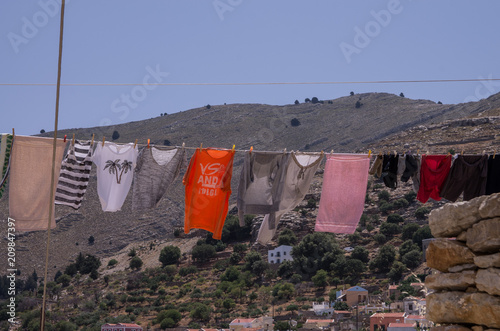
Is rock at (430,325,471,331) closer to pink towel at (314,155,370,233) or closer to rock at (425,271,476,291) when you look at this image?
rock at (425,271,476,291)

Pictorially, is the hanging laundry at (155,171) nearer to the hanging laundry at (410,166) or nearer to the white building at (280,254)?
the hanging laundry at (410,166)

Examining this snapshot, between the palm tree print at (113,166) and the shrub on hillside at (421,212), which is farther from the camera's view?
the shrub on hillside at (421,212)

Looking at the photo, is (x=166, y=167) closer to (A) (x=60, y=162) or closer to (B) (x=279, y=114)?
(A) (x=60, y=162)

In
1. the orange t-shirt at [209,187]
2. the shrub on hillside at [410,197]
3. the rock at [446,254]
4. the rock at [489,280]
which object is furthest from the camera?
the shrub on hillside at [410,197]

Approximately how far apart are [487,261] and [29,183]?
6.97 metres

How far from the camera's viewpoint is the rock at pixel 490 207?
6.15 meters

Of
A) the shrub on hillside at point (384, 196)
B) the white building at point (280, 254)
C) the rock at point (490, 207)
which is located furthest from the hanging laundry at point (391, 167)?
the shrub on hillside at point (384, 196)

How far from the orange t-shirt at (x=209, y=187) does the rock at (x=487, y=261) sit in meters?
5.04

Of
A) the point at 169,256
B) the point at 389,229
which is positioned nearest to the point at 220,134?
the point at 169,256

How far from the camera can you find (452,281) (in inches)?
257

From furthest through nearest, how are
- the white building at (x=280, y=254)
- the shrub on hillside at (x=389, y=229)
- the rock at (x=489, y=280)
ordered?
the white building at (x=280, y=254) → the shrub on hillside at (x=389, y=229) → the rock at (x=489, y=280)

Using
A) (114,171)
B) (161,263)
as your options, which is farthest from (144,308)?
(114,171)

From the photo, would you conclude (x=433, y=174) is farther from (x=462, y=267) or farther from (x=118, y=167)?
(x=118, y=167)

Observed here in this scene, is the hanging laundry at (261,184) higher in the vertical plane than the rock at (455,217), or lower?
higher
